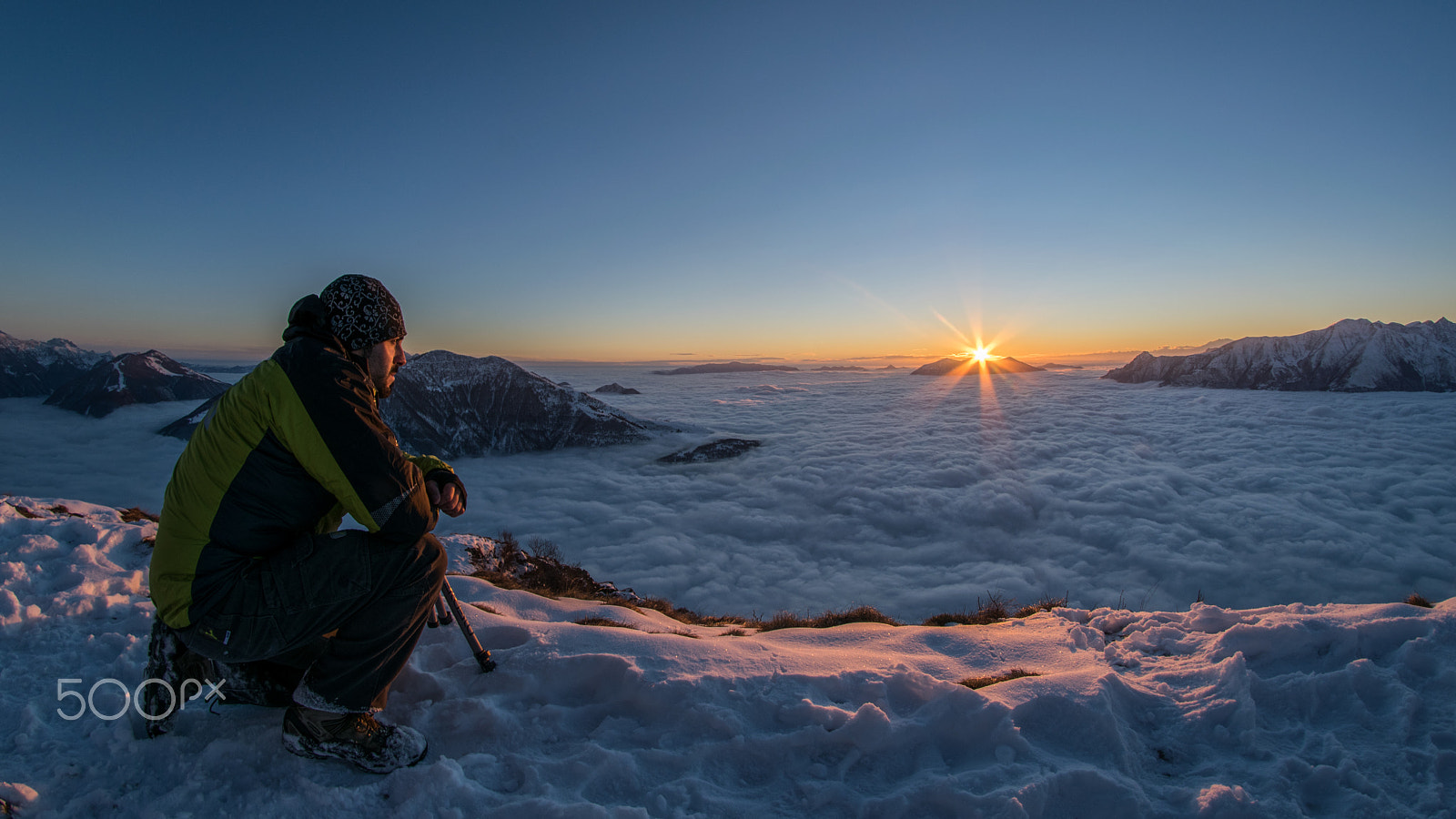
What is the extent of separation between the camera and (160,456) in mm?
32250

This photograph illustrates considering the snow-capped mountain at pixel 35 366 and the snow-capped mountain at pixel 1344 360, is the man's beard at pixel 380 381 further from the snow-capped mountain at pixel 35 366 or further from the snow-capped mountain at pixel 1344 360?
the snow-capped mountain at pixel 1344 360

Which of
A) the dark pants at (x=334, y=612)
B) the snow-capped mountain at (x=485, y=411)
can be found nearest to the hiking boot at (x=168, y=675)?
the dark pants at (x=334, y=612)

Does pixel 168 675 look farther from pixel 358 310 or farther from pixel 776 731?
pixel 776 731

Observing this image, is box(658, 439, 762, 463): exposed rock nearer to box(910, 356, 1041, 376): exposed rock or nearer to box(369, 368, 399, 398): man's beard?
box(369, 368, 399, 398): man's beard

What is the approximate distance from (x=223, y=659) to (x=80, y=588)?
3763 millimetres

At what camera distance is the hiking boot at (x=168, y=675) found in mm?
3006

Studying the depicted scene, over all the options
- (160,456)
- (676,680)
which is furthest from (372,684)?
(160,456)

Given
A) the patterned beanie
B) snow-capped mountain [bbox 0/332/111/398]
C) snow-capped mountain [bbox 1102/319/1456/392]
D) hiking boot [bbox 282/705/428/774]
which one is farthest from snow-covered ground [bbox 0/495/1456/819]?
snow-capped mountain [bbox 1102/319/1456/392]

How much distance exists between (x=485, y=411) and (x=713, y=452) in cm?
1612

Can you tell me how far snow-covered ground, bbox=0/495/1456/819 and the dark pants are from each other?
1.72 feet

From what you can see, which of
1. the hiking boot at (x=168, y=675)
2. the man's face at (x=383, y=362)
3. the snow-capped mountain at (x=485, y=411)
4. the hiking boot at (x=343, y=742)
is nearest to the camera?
the hiking boot at (x=343, y=742)

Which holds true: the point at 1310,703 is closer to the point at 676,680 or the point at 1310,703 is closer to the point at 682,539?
the point at 676,680

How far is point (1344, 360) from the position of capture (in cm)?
5653

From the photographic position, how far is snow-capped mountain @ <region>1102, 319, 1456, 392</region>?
52.5m
